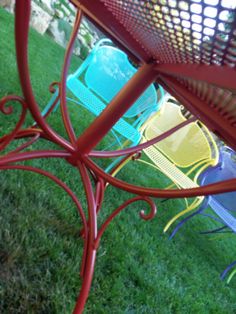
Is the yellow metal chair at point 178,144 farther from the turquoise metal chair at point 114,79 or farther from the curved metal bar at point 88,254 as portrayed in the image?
the curved metal bar at point 88,254

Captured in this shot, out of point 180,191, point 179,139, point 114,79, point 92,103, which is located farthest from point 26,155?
point 179,139

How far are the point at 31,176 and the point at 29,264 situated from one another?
584 mm

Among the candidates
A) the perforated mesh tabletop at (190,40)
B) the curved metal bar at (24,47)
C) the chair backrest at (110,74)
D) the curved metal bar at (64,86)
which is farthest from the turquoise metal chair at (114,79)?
the perforated mesh tabletop at (190,40)

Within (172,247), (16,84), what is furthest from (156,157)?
(16,84)

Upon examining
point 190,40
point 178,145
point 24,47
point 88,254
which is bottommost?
point 88,254

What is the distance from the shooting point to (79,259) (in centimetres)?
150

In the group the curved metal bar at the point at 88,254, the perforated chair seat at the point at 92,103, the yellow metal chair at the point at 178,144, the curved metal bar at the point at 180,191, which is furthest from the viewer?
the yellow metal chair at the point at 178,144

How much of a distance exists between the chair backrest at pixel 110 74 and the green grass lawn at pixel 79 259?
0.45m

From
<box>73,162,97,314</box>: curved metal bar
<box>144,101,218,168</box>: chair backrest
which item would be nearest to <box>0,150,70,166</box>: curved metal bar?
<box>73,162,97,314</box>: curved metal bar

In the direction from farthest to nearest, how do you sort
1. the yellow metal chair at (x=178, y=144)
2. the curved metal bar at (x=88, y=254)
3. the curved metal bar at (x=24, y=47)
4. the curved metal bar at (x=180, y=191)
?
the yellow metal chair at (x=178, y=144)
the curved metal bar at (x=88, y=254)
the curved metal bar at (x=180, y=191)
the curved metal bar at (x=24, y=47)

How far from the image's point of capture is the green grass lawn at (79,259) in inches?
49.7

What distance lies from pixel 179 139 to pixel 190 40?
236 cm

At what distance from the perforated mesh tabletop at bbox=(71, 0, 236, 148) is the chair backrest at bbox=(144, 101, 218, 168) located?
1.95m

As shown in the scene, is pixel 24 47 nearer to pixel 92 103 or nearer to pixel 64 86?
pixel 64 86
